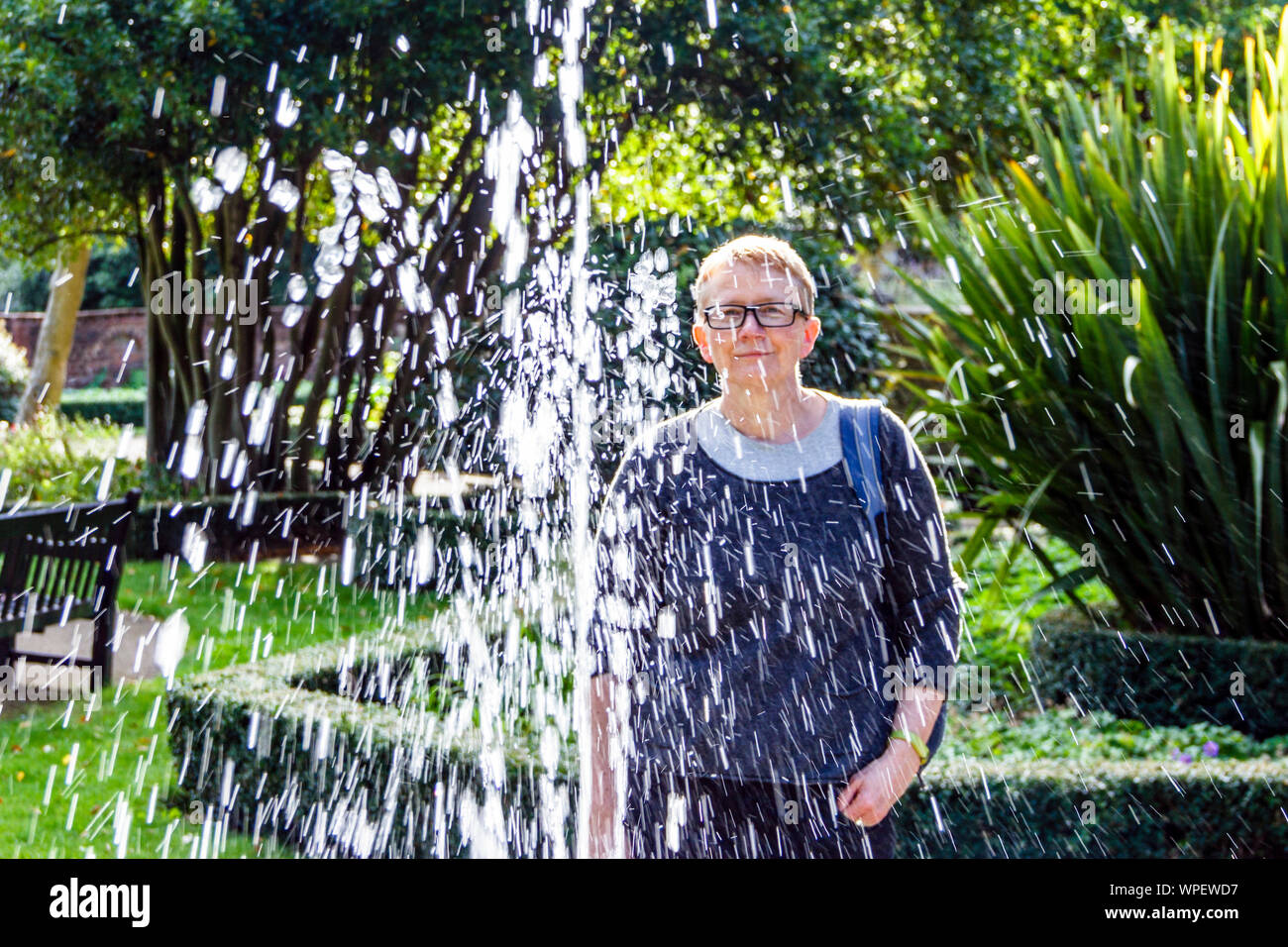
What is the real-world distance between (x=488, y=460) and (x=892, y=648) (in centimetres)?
645

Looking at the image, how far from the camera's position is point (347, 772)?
3.98 metres

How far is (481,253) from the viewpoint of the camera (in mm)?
11609

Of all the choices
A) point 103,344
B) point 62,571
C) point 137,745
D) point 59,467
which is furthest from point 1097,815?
point 103,344

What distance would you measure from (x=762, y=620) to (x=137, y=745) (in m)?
4.03

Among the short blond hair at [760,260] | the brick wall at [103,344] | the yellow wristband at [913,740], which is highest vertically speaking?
the brick wall at [103,344]

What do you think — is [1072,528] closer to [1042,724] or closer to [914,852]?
[1042,724]

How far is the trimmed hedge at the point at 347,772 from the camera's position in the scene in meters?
3.81

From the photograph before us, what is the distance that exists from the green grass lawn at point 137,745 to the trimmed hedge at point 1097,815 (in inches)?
82.7

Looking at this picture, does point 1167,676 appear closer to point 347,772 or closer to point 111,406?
point 347,772

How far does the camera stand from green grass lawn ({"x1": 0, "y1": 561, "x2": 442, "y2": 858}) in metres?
4.17

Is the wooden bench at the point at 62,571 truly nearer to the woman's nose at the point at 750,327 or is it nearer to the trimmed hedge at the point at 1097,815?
the trimmed hedge at the point at 1097,815

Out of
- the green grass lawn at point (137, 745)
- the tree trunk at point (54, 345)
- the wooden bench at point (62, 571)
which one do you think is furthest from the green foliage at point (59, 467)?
the tree trunk at point (54, 345)

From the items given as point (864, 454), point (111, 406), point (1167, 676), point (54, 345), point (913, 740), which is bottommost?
point (1167, 676)

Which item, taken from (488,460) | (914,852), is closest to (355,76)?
(488,460)
